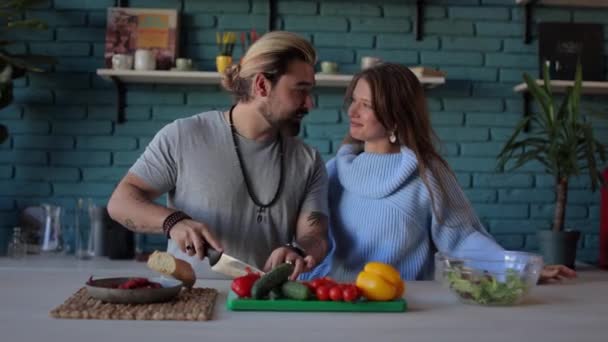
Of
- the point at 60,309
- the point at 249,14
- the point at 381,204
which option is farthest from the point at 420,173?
the point at 249,14

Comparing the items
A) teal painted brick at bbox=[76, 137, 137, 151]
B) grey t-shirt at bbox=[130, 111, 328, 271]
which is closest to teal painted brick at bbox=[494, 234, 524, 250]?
grey t-shirt at bbox=[130, 111, 328, 271]

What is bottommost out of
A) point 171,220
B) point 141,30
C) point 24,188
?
point 24,188

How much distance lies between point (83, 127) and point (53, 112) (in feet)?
0.53

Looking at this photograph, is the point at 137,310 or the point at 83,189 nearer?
the point at 137,310

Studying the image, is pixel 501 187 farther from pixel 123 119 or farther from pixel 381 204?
pixel 123 119

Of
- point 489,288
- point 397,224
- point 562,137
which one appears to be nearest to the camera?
point 489,288

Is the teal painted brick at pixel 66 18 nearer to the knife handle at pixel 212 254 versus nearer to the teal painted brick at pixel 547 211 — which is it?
the knife handle at pixel 212 254

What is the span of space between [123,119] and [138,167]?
4.96 feet

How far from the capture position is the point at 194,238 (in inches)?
72.0

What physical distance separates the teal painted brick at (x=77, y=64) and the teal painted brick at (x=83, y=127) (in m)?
0.27

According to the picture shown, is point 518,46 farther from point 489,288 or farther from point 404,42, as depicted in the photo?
point 489,288

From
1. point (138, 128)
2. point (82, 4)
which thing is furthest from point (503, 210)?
point (82, 4)

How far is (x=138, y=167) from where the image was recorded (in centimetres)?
219

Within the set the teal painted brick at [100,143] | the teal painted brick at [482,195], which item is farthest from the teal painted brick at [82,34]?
the teal painted brick at [482,195]
